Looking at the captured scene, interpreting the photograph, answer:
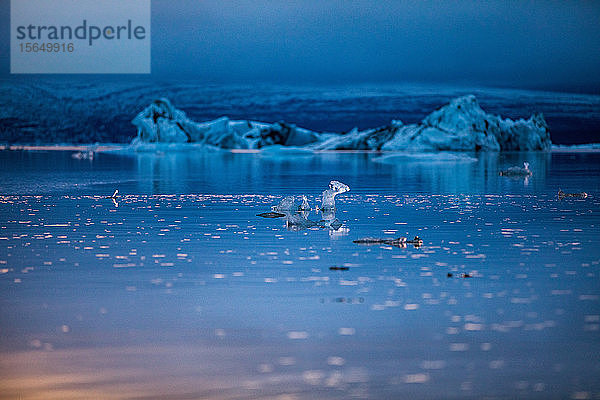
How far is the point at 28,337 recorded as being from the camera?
6535mm

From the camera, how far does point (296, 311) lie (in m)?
7.33

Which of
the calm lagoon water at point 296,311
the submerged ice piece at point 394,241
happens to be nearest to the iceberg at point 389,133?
the calm lagoon water at point 296,311

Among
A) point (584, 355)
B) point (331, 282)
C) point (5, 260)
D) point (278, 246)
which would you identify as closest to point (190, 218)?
point (278, 246)

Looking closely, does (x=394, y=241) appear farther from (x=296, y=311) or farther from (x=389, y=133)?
(x=389, y=133)

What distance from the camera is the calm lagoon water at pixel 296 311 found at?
17.9ft

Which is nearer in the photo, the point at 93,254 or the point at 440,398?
the point at 440,398

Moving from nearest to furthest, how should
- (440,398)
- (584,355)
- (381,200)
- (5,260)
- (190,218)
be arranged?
(440,398), (584,355), (5,260), (190,218), (381,200)

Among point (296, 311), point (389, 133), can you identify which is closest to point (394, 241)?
point (296, 311)

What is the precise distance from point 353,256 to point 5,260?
161 inches

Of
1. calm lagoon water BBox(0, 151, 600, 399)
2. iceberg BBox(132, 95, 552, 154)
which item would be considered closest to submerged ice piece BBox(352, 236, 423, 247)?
calm lagoon water BBox(0, 151, 600, 399)

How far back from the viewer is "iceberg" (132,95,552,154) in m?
71.4

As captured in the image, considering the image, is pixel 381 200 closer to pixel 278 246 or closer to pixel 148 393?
pixel 278 246

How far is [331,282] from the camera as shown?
8.74 meters

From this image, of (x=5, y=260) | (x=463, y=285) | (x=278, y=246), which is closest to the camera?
(x=463, y=285)
